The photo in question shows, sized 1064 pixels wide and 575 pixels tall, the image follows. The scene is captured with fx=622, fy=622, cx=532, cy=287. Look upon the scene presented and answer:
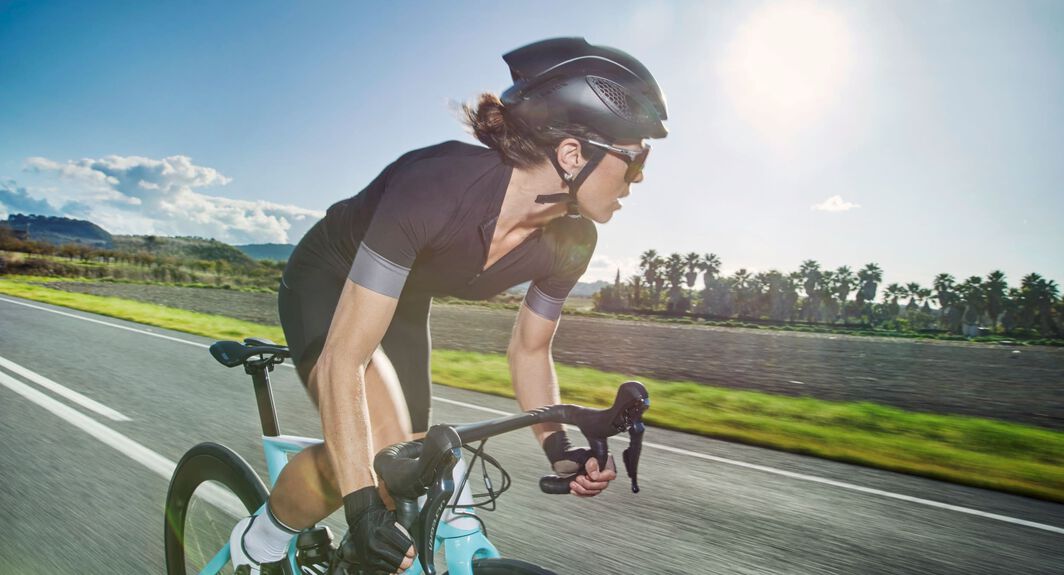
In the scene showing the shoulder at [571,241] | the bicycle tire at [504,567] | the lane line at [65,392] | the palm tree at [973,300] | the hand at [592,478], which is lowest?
the lane line at [65,392]

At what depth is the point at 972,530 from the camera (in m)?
3.78

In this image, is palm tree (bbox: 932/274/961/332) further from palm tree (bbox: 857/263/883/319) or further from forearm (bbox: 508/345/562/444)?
forearm (bbox: 508/345/562/444)

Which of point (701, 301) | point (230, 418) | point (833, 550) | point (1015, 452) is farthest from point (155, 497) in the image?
point (701, 301)

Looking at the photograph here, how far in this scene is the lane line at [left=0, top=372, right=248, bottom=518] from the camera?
96.6 inches

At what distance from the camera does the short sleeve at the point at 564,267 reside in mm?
2057

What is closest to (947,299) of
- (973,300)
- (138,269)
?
(973,300)

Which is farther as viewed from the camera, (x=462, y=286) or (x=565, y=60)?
(x=462, y=286)

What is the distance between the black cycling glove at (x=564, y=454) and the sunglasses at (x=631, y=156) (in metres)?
0.76

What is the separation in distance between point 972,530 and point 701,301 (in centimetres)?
12633

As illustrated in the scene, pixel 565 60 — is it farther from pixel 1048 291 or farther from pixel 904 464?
pixel 1048 291

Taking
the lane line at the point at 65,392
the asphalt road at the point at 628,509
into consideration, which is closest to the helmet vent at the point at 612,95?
the asphalt road at the point at 628,509

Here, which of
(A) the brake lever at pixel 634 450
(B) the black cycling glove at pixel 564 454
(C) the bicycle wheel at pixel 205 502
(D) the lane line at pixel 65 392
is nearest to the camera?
(A) the brake lever at pixel 634 450

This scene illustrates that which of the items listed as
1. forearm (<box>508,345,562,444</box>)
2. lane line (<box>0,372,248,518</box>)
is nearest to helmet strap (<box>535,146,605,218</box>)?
forearm (<box>508,345,562,444</box>)

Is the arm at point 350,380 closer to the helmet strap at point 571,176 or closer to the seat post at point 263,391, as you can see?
the helmet strap at point 571,176
